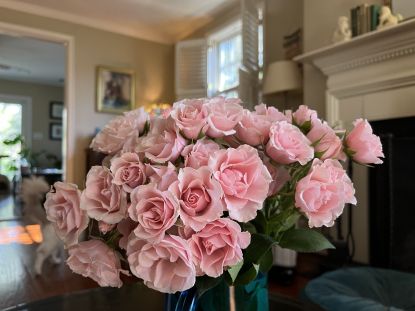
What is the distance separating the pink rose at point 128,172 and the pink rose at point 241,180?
96 mm

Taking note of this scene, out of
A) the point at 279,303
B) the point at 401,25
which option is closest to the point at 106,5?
the point at 401,25

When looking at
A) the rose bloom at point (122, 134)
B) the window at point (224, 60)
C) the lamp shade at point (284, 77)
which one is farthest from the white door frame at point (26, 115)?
the rose bloom at point (122, 134)

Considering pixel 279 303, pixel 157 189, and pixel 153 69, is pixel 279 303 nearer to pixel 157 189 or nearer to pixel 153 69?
pixel 157 189

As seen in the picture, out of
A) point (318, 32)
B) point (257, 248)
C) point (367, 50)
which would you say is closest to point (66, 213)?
point (257, 248)

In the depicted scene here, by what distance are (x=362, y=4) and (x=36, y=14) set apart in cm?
364

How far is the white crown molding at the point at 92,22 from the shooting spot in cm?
410

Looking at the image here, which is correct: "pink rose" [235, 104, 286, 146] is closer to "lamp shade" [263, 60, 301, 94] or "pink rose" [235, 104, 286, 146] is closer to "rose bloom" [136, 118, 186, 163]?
"rose bloom" [136, 118, 186, 163]

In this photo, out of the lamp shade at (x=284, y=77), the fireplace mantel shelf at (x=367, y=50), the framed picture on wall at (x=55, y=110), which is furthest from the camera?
the framed picture on wall at (x=55, y=110)

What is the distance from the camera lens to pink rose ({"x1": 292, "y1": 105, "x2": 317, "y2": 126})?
55 cm

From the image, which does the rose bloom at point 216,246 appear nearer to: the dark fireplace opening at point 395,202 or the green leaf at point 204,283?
the green leaf at point 204,283

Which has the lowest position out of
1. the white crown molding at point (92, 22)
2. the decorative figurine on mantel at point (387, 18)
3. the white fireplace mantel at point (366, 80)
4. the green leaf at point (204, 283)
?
the green leaf at point (204, 283)

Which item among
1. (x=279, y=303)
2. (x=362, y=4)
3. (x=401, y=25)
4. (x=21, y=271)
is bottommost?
(x=21, y=271)

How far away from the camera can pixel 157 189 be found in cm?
42

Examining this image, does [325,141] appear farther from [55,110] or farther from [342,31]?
[55,110]
